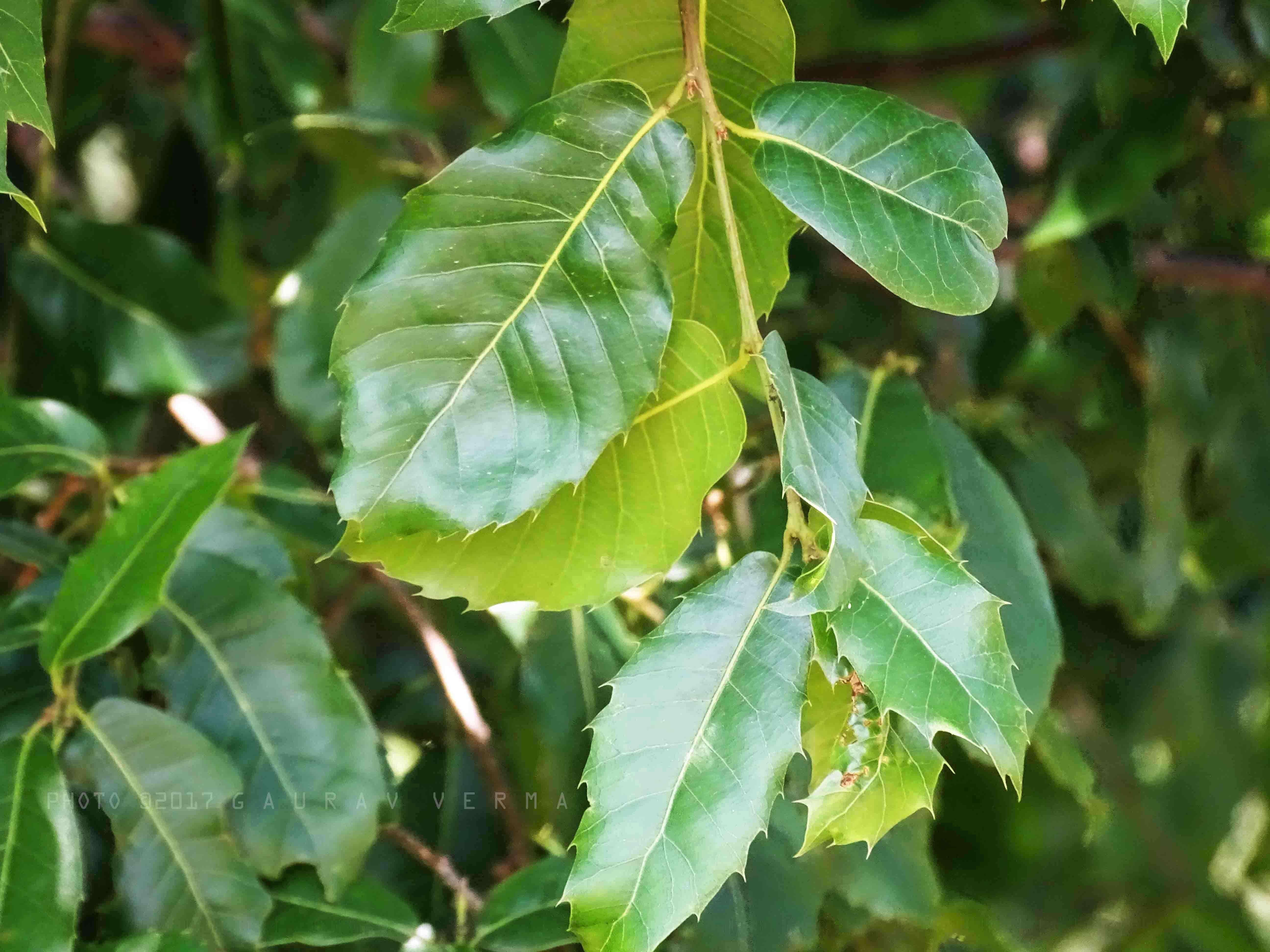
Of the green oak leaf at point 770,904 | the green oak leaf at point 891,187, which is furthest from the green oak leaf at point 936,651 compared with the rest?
the green oak leaf at point 770,904

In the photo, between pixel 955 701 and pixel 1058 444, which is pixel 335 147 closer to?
pixel 1058 444

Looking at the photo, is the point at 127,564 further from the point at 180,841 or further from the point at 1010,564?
the point at 1010,564

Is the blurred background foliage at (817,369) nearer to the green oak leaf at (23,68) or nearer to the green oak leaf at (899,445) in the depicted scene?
the green oak leaf at (899,445)

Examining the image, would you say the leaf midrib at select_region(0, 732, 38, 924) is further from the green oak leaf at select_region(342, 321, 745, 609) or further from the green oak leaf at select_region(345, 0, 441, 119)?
the green oak leaf at select_region(345, 0, 441, 119)

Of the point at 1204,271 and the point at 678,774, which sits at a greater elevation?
the point at 678,774

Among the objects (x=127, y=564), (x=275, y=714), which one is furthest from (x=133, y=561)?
(x=275, y=714)

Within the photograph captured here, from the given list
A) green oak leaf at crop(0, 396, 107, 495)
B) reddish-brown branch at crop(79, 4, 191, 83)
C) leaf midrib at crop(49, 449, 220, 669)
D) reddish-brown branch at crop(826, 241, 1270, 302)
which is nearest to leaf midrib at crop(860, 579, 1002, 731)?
leaf midrib at crop(49, 449, 220, 669)
